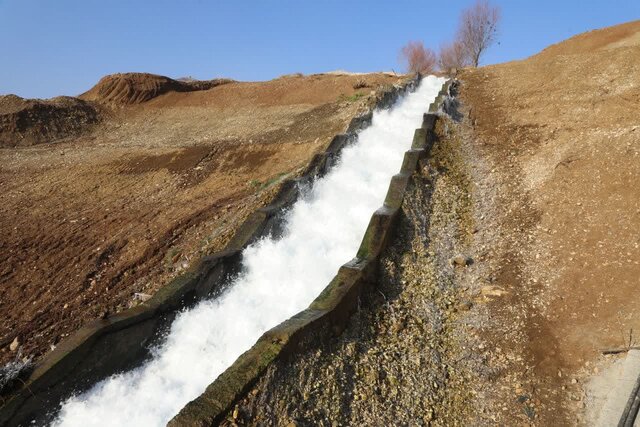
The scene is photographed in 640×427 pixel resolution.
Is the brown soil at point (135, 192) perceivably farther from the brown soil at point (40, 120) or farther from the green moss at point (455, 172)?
the green moss at point (455, 172)

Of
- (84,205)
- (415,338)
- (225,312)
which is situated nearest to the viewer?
(415,338)

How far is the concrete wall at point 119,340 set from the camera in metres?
5.77

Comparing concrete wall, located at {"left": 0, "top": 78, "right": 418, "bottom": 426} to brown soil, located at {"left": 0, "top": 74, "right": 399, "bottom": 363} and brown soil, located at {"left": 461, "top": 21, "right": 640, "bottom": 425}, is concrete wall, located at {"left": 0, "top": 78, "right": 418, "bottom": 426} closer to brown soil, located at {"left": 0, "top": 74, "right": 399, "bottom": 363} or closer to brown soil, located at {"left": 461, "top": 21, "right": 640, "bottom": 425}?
brown soil, located at {"left": 0, "top": 74, "right": 399, "bottom": 363}

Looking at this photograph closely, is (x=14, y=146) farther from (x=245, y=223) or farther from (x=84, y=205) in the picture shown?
(x=245, y=223)

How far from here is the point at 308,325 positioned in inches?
229

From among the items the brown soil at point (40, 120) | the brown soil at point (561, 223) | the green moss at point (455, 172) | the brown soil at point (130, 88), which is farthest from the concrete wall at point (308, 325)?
the brown soil at point (130, 88)

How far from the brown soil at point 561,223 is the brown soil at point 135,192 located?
17.5 feet

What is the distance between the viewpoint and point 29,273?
32.1 feet

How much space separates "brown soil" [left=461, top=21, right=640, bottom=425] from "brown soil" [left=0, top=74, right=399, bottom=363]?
17.5 feet

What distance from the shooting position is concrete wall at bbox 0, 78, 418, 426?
18.9 ft

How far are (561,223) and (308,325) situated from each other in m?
5.82

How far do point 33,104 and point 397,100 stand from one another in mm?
17521

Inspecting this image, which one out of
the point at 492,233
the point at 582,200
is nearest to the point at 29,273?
the point at 492,233

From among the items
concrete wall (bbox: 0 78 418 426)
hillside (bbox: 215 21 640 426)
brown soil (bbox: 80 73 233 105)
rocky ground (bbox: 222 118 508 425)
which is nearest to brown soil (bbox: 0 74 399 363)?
brown soil (bbox: 80 73 233 105)
